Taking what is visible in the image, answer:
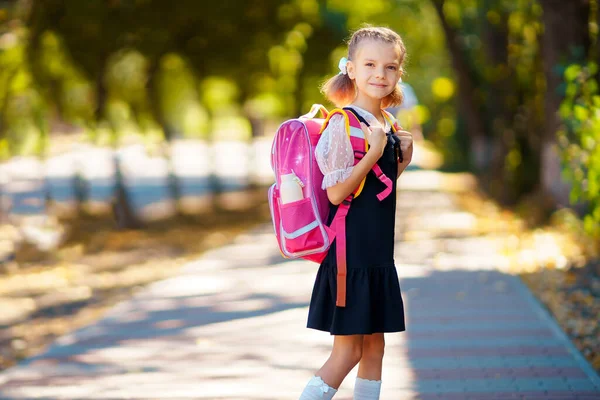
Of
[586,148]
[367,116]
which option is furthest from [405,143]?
[586,148]

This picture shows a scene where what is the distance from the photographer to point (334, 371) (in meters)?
4.11

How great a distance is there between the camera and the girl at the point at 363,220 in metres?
3.92

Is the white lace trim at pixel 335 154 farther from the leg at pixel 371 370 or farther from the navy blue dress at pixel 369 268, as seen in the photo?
the leg at pixel 371 370

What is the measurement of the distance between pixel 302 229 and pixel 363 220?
0.87ft

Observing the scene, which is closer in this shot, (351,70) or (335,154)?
(335,154)

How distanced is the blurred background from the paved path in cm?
96

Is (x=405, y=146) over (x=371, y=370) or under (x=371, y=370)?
→ over

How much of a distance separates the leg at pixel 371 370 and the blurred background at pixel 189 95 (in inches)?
158

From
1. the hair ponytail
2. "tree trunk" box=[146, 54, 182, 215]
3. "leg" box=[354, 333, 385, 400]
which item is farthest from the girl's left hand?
"tree trunk" box=[146, 54, 182, 215]

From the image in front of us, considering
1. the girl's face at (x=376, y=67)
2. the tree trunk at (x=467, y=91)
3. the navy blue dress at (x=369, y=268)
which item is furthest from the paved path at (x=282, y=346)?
the tree trunk at (x=467, y=91)

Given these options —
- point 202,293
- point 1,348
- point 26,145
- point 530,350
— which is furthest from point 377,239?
point 26,145

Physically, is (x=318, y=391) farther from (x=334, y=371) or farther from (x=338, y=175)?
(x=338, y=175)

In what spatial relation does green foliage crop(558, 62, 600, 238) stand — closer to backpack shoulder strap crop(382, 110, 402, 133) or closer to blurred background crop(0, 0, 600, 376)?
blurred background crop(0, 0, 600, 376)

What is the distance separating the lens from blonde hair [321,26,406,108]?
4059 mm
